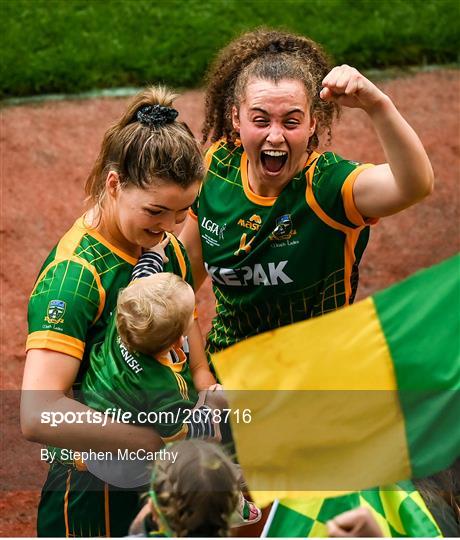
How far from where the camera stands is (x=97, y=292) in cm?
338

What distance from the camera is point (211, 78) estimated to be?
4.29 metres

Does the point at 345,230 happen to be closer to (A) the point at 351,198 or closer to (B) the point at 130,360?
(A) the point at 351,198

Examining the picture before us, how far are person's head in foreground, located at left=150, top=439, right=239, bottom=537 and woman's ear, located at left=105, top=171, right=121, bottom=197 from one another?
0.97 metres

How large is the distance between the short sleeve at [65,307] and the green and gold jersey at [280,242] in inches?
27.2

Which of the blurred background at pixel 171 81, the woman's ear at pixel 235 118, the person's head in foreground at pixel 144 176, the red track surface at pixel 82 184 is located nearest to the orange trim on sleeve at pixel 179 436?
the person's head in foreground at pixel 144 176

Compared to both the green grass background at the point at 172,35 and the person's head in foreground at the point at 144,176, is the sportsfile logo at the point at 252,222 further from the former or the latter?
the green grass background at the point at 172,35

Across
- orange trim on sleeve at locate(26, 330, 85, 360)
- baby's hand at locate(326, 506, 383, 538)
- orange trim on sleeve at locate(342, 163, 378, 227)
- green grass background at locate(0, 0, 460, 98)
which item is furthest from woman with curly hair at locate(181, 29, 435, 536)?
green grass background at locate(0, 0, 460, 98)

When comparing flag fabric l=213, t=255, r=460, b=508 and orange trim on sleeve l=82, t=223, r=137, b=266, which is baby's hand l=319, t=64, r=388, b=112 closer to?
flag fabric l=213, t=255, r=460, b=508

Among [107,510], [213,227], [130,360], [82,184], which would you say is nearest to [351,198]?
[213,227]

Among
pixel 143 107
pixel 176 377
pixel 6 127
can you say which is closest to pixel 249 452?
pixel 176 377

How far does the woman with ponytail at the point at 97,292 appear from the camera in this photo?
10.9 feet

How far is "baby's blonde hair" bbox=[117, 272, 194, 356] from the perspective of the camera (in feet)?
10.6

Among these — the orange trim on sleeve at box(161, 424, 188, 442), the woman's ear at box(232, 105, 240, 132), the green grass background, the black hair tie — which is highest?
the green grass background

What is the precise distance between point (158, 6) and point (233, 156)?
436 cm
